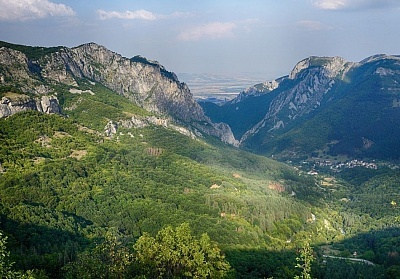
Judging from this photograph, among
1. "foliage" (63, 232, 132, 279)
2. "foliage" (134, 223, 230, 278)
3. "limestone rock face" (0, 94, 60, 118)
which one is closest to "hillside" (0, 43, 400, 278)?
"limestone rock face" (0, 94, 60, 118)

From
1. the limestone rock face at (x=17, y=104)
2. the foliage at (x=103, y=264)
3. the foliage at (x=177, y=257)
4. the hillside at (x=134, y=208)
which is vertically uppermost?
the limestone rock face at (x=17, y=104)

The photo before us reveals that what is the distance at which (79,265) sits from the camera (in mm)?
57312

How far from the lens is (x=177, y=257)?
71188mm

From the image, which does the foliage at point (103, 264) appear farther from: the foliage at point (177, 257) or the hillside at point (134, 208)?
the foliage at point (177, 257)

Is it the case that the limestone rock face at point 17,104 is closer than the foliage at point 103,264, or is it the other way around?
the foliage at point 103,264

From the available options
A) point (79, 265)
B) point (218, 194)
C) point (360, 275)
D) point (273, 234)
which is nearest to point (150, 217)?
point (218, 194)

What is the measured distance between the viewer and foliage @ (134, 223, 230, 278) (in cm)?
6900

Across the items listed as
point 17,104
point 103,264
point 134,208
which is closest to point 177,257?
point 103,264

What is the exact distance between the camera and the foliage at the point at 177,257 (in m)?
69.0

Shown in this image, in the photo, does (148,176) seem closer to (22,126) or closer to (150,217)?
(150,217)

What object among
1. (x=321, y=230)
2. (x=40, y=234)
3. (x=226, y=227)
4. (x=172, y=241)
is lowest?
(x=321, y=230)

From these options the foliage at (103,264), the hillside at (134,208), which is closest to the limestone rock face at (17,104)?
the hillside at (134,208)

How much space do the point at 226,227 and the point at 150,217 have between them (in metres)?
Result: 23.9

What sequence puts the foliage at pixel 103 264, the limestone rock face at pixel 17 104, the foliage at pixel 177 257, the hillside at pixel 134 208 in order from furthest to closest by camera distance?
the limestone rock face at pixel 17 104 → the hillside at pixel 134 208 → the foliage at pixel 177 257 → the foliage at pixel 103 264
